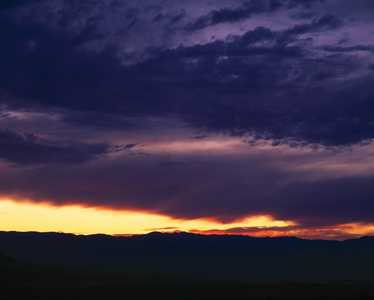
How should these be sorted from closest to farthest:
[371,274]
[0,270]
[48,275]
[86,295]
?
[86,295], [0,270], [48,275], [371,274]

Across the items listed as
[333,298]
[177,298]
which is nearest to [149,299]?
[177,298]

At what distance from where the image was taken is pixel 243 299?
60.0 meters

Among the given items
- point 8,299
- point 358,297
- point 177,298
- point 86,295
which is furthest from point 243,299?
point 8,299

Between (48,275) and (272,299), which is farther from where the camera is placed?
(48,275)

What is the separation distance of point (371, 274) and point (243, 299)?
155 m

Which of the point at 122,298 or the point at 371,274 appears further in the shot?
the point at 371,274

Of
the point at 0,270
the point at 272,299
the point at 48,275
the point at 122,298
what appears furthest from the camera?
the point at 48,275

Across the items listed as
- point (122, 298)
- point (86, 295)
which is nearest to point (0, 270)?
point (86, 295)

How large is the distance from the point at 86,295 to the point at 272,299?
75.4 feet

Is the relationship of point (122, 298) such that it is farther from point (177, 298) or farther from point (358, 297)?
point (358, 297)

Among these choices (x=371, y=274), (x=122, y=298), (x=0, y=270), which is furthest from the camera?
(x=371, y=274)

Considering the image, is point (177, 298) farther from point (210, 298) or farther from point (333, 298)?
point (333, 298)

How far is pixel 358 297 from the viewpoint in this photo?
61.6 m

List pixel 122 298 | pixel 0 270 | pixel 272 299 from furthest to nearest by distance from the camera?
pixel 0 270 < pixel 122 298 < pixel 272 299
